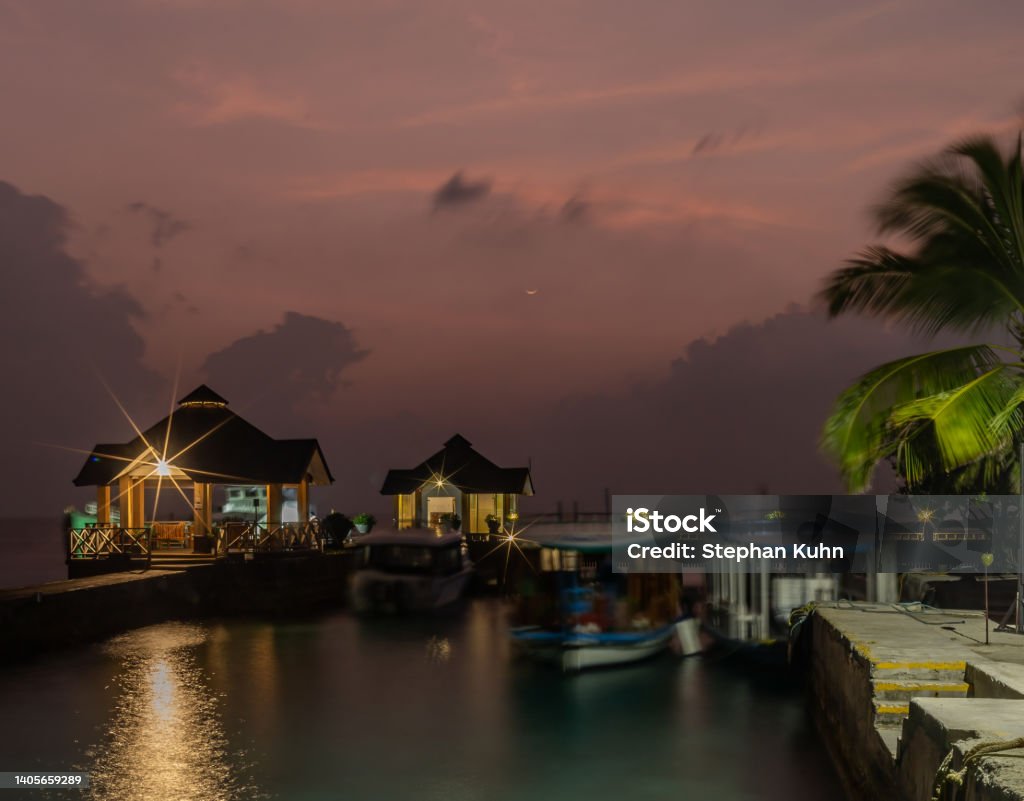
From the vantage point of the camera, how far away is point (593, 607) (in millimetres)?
22328

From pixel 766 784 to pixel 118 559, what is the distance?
24.6 m

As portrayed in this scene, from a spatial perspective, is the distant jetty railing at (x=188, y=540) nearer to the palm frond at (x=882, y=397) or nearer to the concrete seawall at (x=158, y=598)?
the concrete seawall at (x=158, y=598)

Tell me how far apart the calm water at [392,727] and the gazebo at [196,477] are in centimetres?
764

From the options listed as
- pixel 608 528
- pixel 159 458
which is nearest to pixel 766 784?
pixel 608 528

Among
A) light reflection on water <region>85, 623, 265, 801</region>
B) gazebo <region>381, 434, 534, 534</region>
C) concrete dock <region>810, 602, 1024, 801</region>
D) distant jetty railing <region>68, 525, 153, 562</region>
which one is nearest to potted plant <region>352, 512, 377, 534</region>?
gazebo <region>381, 434, 534, 534</region>

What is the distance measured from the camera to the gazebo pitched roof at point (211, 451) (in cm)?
3609

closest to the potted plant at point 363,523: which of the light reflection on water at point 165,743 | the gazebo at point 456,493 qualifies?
the gazebo at point 456,493

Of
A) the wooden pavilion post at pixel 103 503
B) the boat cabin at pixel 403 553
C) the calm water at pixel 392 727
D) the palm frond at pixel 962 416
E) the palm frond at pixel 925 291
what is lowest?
the calm water at pixel 392 727

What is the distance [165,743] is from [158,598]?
14.2m

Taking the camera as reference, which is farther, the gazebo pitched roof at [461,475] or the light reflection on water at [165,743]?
the gazebo pitched roof at [461,475]

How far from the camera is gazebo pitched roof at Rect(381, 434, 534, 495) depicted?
5194 cm

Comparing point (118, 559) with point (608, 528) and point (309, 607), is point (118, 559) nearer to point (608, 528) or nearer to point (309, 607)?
point (309, 607)

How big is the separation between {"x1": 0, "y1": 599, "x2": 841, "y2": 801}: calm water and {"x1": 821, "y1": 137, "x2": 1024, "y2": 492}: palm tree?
4682mm

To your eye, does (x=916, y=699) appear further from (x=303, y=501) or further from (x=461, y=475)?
(x=461, y=475)
